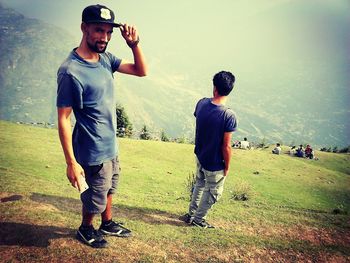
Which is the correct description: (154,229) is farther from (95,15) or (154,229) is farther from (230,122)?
(95,15)

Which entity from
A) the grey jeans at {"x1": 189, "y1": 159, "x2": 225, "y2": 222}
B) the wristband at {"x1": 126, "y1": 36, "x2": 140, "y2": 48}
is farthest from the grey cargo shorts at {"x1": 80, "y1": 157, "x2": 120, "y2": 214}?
the grey jeans at {"x1": 189, "y1": 159, "x2": 225, "y2": 222}

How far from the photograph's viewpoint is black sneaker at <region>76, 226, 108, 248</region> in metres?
4.60

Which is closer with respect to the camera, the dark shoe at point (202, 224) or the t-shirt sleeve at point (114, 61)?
the t-shirt sleeve at point (114, 61)

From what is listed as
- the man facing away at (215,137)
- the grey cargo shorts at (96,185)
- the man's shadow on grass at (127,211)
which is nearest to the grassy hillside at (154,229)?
the man's shadow on grass at (127,211)

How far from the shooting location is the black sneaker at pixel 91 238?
4602 mm

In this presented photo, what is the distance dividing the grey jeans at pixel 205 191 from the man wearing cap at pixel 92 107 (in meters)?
1.94

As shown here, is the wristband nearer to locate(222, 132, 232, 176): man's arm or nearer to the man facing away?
the man facing away

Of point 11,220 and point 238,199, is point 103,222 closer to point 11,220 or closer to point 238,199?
point 11,220

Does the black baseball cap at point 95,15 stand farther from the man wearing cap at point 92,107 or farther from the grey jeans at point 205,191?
→ the grey jeans at point 205,191

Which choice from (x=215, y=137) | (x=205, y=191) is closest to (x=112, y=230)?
(x=205, y=191)

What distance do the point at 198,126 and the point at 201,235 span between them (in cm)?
210

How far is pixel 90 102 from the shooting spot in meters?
3.97

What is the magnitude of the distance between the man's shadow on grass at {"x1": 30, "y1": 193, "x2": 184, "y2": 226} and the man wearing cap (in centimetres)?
167

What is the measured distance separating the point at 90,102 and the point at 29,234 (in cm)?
248
